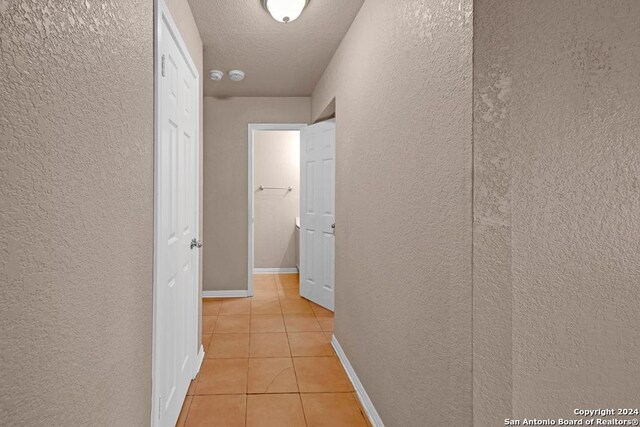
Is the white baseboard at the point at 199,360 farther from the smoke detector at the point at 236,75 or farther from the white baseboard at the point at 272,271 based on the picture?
the white baseboard at the point at 272,271

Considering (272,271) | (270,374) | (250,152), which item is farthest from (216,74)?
(272,271)

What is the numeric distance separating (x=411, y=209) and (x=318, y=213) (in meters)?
2.57

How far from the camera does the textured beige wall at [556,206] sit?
1.16 metres

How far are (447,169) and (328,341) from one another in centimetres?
225

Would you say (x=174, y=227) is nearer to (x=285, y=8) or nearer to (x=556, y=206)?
(x=285, y=8)

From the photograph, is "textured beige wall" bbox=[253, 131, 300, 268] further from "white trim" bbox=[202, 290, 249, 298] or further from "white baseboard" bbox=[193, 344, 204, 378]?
"white baseboard" bbox=[193, 344, 204, 378]

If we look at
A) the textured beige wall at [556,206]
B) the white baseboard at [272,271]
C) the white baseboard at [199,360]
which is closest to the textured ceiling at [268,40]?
the textured beige wall at [556,206]

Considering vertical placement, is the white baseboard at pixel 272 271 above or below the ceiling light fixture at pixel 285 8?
below

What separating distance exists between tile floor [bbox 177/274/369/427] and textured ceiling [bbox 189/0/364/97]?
2319 millimetres

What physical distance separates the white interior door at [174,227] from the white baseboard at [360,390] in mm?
1004

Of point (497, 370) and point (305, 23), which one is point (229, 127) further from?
point (497, 370)

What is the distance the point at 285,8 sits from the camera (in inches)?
88.7

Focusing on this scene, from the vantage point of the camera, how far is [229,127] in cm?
450

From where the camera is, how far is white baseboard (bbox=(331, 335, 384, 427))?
6.54 ft
